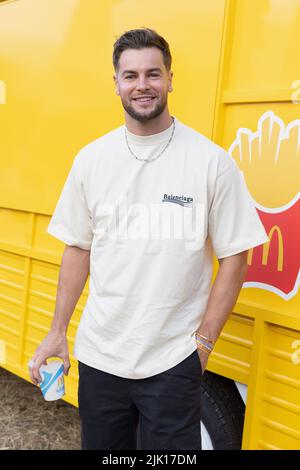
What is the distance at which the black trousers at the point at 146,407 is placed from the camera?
62.7 inches

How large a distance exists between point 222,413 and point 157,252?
96 cm

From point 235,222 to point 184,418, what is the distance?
2.09ft

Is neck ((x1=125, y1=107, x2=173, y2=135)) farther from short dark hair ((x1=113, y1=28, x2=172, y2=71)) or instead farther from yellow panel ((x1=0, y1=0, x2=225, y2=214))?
yellow panel ((x1=0, y1=0, x2=225, y2=214))

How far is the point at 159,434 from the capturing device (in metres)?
1.61

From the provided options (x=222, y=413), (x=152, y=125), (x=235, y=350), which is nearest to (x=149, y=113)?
(x=152, y=125)

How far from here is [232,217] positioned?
5.11ft

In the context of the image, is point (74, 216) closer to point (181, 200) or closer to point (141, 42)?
point (181, 200)

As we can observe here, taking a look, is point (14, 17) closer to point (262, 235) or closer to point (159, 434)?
point (262, 235)

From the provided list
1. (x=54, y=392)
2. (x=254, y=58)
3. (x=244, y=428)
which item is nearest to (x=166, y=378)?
(x=54, y=392)

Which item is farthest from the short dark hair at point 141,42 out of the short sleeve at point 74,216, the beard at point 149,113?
the short sleeve at point 74,216

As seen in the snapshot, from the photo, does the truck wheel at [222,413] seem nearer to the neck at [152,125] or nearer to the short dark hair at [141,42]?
the neck at [152,125]

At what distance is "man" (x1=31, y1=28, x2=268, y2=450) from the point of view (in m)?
1.57

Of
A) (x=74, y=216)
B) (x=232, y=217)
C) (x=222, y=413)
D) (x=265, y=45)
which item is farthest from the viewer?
(x=222, y=413)

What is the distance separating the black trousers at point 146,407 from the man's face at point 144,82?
0.78 meters
